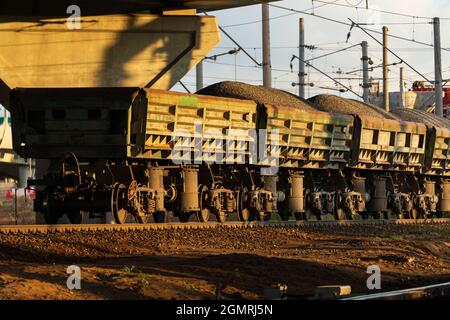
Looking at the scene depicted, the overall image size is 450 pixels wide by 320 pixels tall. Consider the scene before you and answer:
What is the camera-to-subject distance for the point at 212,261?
48.3 ft

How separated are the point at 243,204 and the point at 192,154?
10.2 ft

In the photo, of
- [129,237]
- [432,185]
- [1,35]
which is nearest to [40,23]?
[1,35]

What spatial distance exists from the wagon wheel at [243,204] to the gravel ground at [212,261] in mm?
1616

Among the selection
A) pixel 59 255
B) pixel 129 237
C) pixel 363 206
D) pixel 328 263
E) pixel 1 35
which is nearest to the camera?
pixel 328 263

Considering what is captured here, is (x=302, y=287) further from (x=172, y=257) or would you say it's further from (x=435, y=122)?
(x=435, y=122)

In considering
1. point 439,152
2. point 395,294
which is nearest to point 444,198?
point 439,152

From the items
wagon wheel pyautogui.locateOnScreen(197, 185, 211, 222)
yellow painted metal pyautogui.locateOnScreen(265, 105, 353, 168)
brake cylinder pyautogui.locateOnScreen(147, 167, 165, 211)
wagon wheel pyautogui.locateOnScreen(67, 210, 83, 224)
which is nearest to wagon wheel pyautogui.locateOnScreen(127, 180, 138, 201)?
brake cylinder pyautogui.locateOnScreen(147, 167, 165, 211)

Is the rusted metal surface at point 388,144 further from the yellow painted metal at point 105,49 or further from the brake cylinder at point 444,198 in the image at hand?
the yellow painted metal at point 105,49

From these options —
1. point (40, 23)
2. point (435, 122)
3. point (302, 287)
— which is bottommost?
point (302, 287)

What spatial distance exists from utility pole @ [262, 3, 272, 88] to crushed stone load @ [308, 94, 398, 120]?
3947 millimetres

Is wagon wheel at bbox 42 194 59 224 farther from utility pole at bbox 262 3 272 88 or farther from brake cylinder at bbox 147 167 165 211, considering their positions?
utility pole at bbox 262 3 272 88

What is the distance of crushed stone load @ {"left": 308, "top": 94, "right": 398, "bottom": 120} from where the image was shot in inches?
1161

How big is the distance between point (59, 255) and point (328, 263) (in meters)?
5.05
